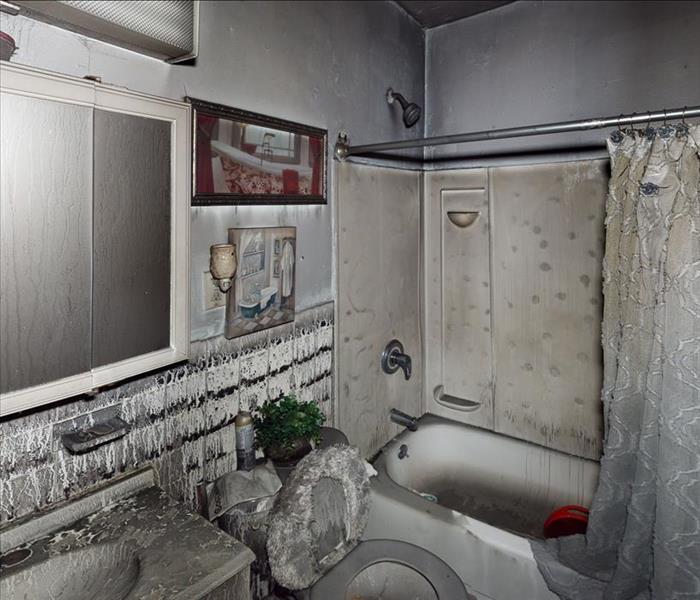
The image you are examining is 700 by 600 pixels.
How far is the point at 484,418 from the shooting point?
2639 millimetres

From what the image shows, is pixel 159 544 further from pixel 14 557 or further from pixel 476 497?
pixel 476 497

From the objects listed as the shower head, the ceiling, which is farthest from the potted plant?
the ceiling

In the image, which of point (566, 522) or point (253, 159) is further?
point (566, 522)

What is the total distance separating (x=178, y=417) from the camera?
4.81ft

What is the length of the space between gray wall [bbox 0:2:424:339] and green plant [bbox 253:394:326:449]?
0.35 metres

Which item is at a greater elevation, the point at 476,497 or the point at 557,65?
the point at 557,65

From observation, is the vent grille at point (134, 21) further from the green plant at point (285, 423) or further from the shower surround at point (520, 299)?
the shower surround at point (520, 299)

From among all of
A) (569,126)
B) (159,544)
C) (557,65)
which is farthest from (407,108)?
(159,544)

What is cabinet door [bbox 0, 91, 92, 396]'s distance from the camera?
37.1 inches

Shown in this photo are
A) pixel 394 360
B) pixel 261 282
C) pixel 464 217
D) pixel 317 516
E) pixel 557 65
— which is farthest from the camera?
pixel 464 217

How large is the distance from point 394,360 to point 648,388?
1.16 meters

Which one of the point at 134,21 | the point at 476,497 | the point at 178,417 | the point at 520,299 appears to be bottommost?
the point at 476,497

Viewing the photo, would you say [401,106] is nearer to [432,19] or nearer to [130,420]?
[432,19]

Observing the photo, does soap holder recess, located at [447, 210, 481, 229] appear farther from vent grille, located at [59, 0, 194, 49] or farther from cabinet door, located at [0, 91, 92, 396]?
cabinet door, located at [0, 91, 92, 396]
